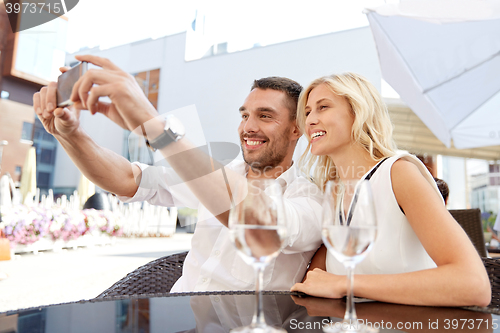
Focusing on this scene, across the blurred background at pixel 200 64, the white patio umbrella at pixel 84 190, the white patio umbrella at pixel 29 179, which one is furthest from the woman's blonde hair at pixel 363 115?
the white patio umbrella at pixel 84 190

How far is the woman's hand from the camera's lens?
762 mm

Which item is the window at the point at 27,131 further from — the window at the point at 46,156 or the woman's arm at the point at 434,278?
the woman's arm at the point at 434,278

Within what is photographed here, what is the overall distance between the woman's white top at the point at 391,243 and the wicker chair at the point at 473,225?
148 centimetres

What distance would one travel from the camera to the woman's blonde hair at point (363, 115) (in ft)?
4.16

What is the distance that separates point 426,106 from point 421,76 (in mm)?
262

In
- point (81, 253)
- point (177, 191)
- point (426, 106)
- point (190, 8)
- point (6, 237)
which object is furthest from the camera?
point (190, 8)

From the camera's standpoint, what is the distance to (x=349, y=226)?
0.47 m

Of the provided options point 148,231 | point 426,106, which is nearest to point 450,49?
point 426,106

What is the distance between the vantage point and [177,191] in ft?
5.37

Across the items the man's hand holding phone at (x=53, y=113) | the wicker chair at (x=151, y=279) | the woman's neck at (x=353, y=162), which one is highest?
the man's hand holding phone at (x=53, y=113)

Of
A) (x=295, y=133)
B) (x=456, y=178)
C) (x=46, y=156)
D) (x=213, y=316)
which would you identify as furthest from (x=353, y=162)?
(x=46, y=156)

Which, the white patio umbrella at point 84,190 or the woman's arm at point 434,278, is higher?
the white patio umbrella at point 84,190

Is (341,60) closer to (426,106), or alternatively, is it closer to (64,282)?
(426,106)

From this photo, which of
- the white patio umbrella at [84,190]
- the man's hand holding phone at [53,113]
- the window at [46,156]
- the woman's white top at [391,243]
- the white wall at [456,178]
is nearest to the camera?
the man's hand holding phone at [53,113]
